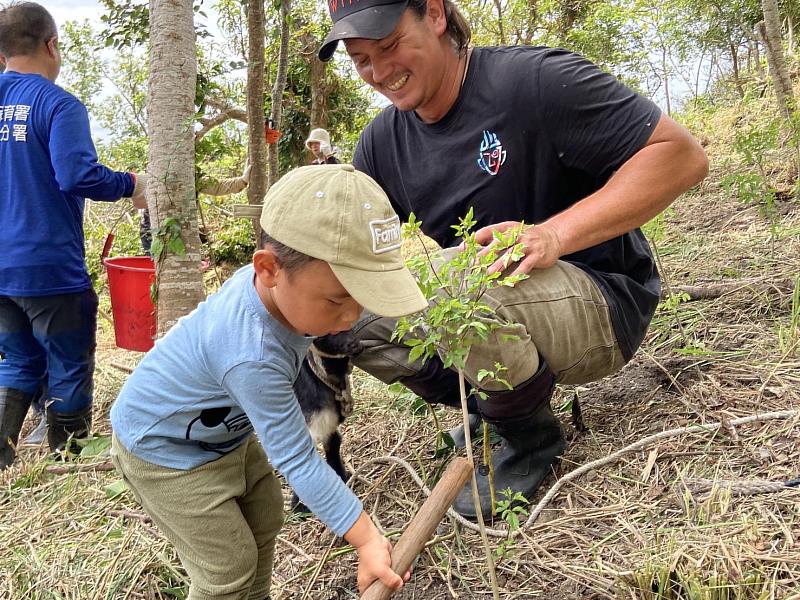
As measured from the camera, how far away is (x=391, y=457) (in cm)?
245

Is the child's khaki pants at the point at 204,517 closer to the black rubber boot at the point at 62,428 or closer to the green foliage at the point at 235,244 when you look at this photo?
the black rubber boot at the point at 62,428

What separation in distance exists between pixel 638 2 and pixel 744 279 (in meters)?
9.21

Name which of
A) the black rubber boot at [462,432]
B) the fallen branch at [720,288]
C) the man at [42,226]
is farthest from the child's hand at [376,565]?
the man at [42,226]

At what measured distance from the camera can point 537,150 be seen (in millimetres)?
2184

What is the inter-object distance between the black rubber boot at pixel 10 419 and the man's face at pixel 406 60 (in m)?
2.52

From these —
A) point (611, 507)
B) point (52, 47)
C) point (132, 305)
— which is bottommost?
point (132, 305)

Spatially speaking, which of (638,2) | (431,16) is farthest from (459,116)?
(638,2)

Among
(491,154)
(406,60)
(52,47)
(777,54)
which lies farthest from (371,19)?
(777,54)

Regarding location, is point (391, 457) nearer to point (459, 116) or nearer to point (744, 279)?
point (459, 116)

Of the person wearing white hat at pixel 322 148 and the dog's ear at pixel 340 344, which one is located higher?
the person wearing white hat at pixel 322 148

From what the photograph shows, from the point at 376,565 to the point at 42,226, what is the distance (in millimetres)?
2717

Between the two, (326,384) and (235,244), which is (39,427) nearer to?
(326,384)

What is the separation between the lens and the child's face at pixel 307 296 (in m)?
1.50

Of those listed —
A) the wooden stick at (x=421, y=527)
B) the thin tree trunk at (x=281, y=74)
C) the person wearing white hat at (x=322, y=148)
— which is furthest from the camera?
the thin tree trunk at (x=281, y=74)
